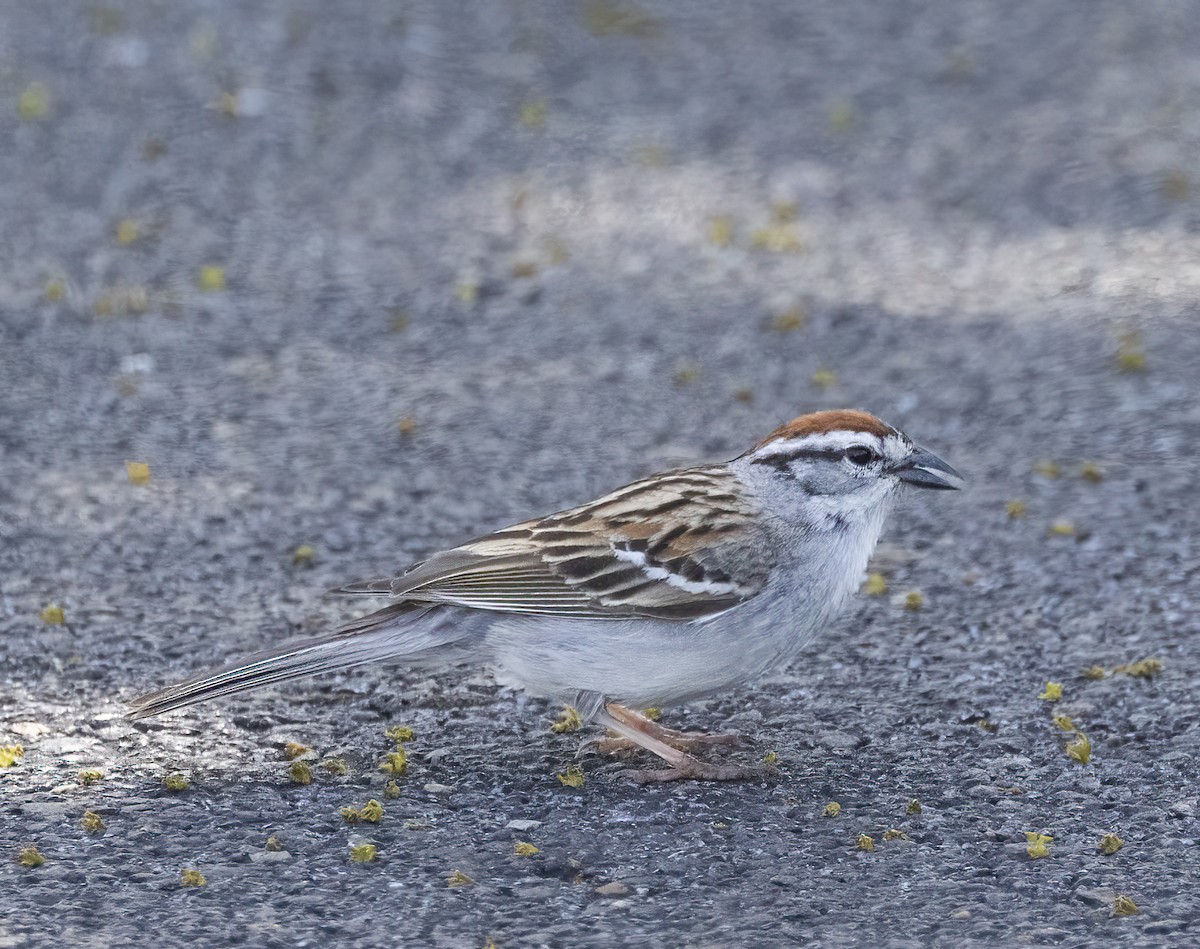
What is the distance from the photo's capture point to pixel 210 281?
31.8ft

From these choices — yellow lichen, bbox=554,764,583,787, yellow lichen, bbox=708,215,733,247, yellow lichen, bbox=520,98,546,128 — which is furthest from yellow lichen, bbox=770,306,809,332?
yellow lichen, bbox=554,764,583,787

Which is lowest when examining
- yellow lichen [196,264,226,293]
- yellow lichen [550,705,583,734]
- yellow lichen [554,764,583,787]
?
yellow lichen [550,705,583,734]

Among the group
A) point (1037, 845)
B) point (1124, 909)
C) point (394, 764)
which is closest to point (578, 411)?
point (394, 764)

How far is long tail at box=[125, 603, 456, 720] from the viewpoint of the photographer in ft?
17.2

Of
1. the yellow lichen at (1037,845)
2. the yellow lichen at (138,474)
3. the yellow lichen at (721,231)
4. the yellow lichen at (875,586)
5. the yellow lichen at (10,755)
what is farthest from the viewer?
the yellow lichen at (721,231)

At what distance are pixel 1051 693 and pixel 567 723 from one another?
1.73m

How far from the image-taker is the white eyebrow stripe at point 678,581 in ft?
17.2

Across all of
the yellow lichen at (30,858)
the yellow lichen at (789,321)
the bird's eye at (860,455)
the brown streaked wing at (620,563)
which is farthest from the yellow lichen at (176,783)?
the yellow lichen at (789,321)

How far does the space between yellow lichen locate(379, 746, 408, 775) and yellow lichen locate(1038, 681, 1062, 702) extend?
2.27 meters

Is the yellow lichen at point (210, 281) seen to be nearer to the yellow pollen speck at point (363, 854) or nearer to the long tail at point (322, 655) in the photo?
the long tail at point (322, 655)

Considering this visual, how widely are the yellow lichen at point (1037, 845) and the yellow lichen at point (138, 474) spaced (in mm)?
4506

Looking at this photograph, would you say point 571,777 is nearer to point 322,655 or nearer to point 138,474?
point 322,655

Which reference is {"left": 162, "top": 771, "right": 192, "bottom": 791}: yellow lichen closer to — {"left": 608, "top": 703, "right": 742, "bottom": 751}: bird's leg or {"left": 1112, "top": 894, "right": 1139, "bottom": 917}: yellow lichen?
{"left": 608, "top": 703, "right": 742, "bottom": 751}: bird's leg

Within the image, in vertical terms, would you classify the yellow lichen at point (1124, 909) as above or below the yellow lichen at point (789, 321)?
below
